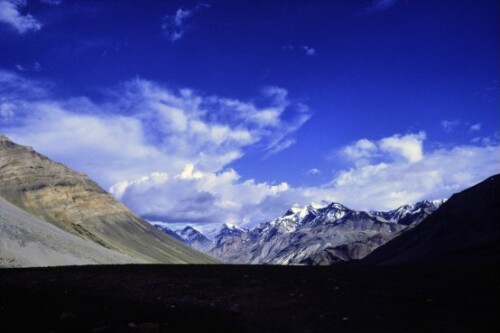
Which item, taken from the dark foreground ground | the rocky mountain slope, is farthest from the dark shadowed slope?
the rocky mountain slope

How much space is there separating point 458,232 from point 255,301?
91590 mm

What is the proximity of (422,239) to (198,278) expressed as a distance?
106066mm

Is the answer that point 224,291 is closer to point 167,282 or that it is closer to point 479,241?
point 167,282

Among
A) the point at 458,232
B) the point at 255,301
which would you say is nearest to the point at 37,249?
the point at 255,301

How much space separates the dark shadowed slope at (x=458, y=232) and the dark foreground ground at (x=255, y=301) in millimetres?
48546

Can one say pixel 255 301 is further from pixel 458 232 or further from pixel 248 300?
pixel 458 232

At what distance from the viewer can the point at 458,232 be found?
100 m

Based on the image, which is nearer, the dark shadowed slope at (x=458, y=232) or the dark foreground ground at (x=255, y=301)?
the dark foreground ground at (x=255, y=301)

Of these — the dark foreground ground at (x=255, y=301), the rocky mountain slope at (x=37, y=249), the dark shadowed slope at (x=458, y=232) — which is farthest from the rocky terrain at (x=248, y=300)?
the dark shadowed slope at (x=458, y=232)

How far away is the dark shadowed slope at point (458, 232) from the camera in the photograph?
259 feet

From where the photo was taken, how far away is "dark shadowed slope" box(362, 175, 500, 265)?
78.9 metres

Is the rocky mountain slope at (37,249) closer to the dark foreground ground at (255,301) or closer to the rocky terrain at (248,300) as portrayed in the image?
the rocky terrain at (248,300)

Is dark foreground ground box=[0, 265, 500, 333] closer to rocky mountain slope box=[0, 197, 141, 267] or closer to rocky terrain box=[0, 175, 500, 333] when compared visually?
rocky terrain box=[0, 175, 500, 333]

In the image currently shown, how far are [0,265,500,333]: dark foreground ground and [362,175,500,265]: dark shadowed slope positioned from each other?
1911 inches
